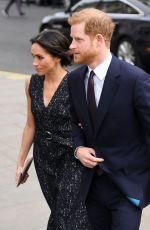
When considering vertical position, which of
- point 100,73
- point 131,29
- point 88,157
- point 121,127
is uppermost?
point 100,73

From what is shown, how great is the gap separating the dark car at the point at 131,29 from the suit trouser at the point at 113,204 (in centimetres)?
758

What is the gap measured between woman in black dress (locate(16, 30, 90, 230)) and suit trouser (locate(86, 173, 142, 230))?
112 mm

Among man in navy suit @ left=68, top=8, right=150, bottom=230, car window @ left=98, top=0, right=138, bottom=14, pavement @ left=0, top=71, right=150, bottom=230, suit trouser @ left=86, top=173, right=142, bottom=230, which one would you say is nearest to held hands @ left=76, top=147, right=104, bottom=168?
man in navy suit @ left=68, top=8, right=150, bottom=230

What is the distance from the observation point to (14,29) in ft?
57.9

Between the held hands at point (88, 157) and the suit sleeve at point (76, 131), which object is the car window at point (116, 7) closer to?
the suit sleeve at point (76, 131)

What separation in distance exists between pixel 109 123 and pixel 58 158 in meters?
0.59

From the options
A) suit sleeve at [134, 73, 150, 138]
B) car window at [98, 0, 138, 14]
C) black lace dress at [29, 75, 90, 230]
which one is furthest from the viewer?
car window at [98, 0, 138, 14]

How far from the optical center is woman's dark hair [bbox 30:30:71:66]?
3.56 meters

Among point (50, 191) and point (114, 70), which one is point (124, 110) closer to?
point (114, 70)

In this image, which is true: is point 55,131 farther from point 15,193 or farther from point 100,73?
point 15,193

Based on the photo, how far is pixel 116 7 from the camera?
39.0ft

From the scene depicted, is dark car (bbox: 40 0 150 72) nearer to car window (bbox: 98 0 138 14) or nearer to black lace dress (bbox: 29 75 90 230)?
car window (bbox: 98 0 138 14)

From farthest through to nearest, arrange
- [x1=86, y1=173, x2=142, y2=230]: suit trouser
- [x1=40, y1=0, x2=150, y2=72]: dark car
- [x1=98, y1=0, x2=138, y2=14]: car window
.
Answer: [x1=98, y1=0, x2=138, y2=14]: car window → [x1=40, y1=0, x2=150, y2=72]: dark car → [x1=86, y1=173, x2=142, y2=230]: suit trouser

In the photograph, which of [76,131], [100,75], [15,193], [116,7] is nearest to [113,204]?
[76,131]
